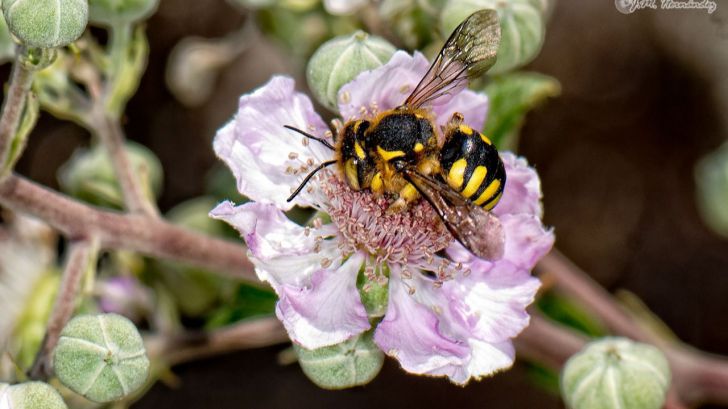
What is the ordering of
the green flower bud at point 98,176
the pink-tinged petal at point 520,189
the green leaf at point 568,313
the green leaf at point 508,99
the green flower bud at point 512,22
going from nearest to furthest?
the pink-tinged petal at point 520,189
the green flower bud at point 512,22
the green leaf at point 508,99
the green flower bud at point 98,176
the green leaf at point 568,313

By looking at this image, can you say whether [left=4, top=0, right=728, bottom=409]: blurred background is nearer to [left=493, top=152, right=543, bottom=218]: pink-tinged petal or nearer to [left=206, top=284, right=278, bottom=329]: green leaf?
[left=206, top=284, right=278, bottom=329]: green leaf

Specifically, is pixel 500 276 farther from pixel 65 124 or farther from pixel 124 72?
pixel 65 124

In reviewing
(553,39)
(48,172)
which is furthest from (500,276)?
(48,172)

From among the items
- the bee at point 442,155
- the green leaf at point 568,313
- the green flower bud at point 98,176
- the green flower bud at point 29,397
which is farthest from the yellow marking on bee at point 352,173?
the green leaf at point 568,313

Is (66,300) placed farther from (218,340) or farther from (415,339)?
(415,339)

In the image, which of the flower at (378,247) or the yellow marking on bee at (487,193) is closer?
the yellow marking on bee at (487,193)

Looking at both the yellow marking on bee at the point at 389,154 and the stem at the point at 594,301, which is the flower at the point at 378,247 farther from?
the stem at the point at 594,301

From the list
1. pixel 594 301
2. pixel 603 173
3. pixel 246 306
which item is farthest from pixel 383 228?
pixel 603 173
